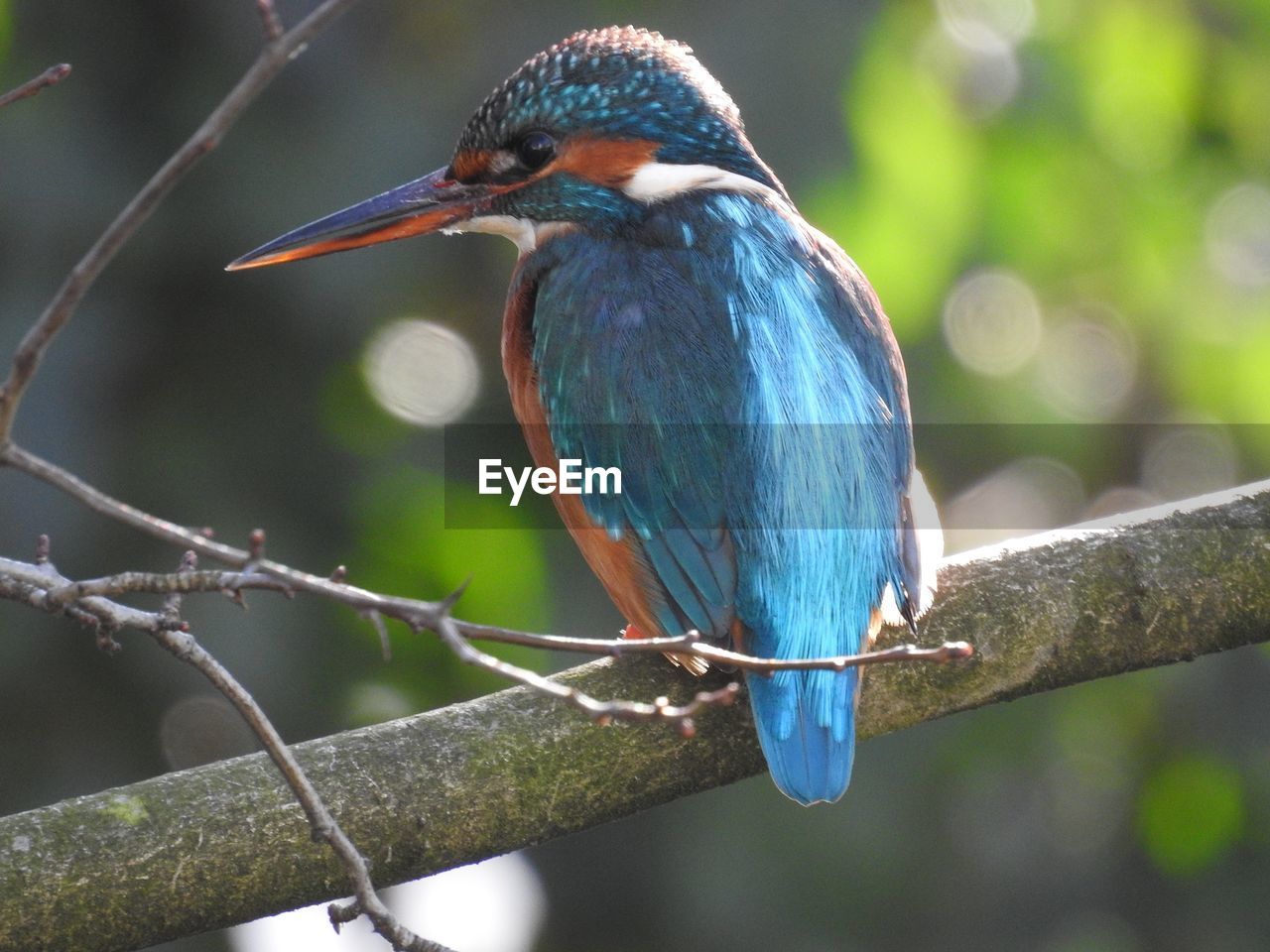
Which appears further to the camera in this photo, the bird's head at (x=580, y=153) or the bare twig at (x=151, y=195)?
the bird's head at (x=580, y=153)

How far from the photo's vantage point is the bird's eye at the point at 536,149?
2.35 m

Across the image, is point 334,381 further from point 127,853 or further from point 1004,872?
point 1004,872

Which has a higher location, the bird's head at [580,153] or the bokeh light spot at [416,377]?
the bird's head at [580,153]

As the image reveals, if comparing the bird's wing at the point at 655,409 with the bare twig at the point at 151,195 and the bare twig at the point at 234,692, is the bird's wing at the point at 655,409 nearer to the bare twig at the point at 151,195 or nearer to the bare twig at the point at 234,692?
the bare twig at the point at 234,692

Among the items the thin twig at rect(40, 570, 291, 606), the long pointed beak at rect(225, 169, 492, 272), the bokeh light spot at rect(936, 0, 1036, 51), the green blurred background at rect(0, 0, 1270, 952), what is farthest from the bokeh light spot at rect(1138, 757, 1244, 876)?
the thin twig at rect(40, 570, 291, 606)

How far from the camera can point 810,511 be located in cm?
193

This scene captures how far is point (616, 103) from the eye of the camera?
2330mm

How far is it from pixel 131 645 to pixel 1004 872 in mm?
1899

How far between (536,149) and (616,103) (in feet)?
0.46

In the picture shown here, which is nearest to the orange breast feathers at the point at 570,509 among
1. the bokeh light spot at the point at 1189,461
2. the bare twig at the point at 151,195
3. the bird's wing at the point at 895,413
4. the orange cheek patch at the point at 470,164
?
the orange cheek patch at the point at 470,164

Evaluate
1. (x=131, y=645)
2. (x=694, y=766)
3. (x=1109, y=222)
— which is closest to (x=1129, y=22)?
(x=1109, y=222)

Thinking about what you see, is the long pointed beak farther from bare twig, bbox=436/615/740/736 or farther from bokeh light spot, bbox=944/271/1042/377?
bare twig, bbox=436/615/740/736

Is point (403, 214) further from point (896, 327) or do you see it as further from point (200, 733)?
point (896, 327)

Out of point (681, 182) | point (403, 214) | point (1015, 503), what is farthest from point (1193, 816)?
point (403, 214)
